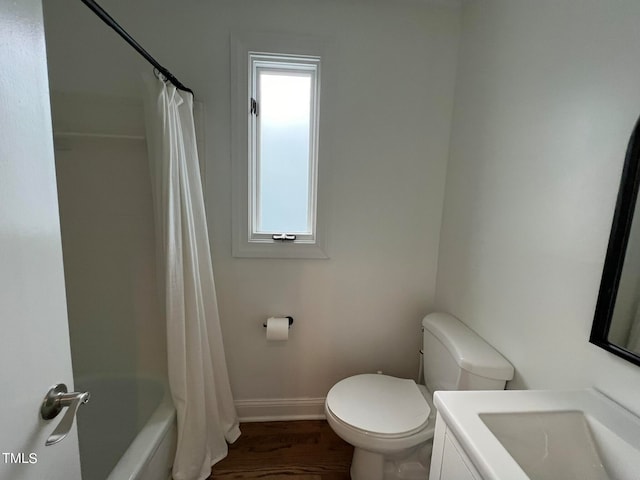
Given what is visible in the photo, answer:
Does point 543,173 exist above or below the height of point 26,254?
above

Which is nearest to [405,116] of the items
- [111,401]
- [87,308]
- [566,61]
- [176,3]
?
[566,61]

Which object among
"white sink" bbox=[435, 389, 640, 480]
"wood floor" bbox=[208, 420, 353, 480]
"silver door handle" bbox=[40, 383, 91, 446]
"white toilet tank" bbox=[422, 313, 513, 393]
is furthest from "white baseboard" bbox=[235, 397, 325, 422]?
"silver door handle" bbox=[40, 383, 91, 446]

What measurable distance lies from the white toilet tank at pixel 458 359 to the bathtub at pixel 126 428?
1222 millimetres

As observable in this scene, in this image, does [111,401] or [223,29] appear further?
[111,401]

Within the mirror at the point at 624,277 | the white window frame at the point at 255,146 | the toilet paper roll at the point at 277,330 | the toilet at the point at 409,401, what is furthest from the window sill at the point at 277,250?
the mirror at the point at 624,277

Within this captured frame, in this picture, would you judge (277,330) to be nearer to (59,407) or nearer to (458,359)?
(458,359)

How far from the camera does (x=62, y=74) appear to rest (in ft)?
4.71

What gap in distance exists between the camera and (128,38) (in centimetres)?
105

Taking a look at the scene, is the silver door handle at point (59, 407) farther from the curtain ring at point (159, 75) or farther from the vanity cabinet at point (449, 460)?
the curtain ring at point (159, 75)

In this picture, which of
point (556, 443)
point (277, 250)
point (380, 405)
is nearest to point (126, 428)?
point (277, 250)

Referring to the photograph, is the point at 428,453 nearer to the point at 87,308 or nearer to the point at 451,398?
the point at 451,398

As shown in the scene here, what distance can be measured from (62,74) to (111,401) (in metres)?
1.65

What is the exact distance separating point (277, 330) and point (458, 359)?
0.90 m

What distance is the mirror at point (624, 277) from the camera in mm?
769
